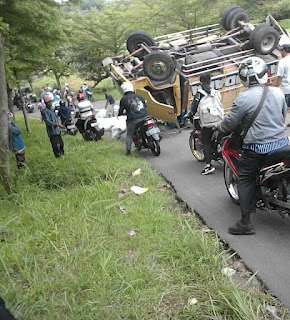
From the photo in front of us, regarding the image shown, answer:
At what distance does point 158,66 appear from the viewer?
9.30m

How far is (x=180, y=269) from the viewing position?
3389 millimetres

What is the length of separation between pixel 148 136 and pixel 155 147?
0.29 metres

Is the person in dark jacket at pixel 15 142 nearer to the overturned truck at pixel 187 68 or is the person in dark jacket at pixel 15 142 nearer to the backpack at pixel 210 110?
the overturned truck at pixel 187 68

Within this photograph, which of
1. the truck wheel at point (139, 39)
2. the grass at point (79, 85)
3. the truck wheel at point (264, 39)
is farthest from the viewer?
the grass at point (79, 85)

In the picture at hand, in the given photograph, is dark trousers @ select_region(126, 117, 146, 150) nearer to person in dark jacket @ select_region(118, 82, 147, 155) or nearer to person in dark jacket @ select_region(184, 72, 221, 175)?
person in dark jacket @ select_region(118, 82, 147, 155)

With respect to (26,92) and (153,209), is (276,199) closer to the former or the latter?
(153,209)

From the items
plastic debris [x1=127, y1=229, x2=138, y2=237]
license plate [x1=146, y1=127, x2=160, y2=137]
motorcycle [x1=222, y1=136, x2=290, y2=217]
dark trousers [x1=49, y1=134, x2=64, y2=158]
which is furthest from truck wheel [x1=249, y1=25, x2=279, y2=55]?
plastic debris [x1=127, y1=229, x2=138, y2=237]

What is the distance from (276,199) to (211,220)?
0.89 m

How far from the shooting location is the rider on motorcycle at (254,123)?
3.78 metres

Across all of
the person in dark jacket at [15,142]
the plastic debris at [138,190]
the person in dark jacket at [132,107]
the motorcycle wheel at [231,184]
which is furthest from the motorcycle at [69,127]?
the motorcycle wheel at [231,184]

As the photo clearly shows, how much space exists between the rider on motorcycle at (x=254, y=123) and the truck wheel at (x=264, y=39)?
6.53m

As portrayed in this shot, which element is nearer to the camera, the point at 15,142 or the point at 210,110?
the point at 210,110

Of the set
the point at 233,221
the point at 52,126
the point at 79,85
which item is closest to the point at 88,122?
the point at 52,126

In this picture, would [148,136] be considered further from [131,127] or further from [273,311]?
[273,311]
